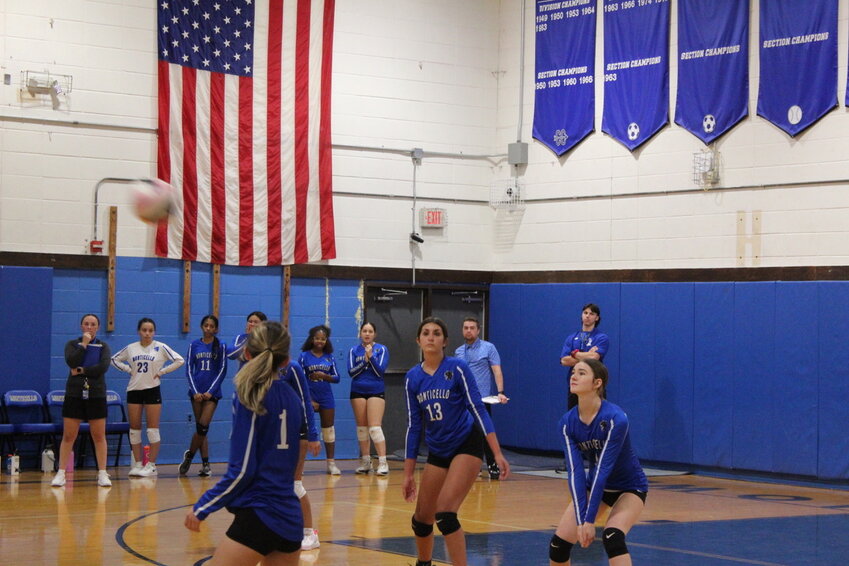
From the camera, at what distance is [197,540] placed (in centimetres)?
1041

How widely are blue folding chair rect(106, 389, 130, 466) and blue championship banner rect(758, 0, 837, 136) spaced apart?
10.3 metres

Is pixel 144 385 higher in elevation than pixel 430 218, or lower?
lower

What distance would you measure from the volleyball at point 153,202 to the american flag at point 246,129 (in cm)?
472

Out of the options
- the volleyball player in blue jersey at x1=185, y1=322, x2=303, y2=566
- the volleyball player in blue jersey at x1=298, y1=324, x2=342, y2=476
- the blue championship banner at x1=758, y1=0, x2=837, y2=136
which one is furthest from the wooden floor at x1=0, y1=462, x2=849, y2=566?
the blue championship banner at x1=758, y1=0, x2=837, y2=136

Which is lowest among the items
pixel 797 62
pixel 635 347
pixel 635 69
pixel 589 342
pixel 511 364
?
pixel 511 364

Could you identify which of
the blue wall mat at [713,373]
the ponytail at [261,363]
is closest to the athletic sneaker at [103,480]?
the blue wall mat at [713,373]

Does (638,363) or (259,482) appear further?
(638,363)

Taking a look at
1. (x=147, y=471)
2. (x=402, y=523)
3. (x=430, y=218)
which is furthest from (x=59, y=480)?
(x=430, y=218)

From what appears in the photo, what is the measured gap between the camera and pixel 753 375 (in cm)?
1627

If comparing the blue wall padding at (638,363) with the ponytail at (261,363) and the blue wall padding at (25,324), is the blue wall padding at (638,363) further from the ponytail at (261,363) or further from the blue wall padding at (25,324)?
the ponytail at (261,363)

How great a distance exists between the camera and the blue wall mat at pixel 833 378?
15.3 metres

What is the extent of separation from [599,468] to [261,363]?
2.60m

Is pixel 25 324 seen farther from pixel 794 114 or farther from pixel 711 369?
pixel 794 114

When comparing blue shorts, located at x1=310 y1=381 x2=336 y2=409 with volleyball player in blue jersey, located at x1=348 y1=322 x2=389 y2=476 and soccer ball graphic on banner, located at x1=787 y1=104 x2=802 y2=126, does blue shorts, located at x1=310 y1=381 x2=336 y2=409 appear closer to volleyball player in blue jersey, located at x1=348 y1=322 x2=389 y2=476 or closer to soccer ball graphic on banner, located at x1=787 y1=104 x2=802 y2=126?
volleyball player in blue jersey, located at x1=348 y1=322 x2=389 y2=476
